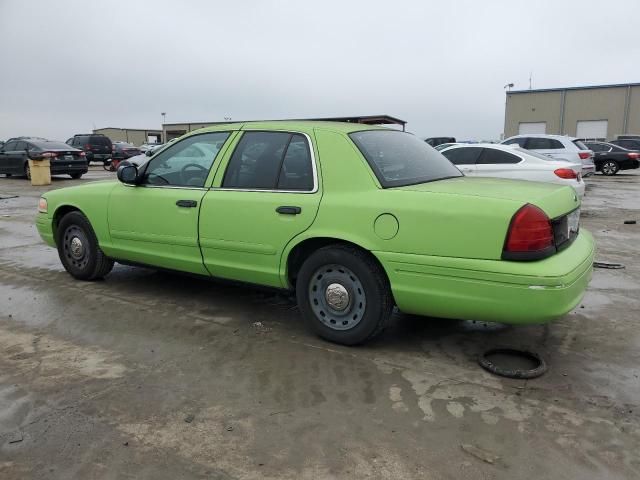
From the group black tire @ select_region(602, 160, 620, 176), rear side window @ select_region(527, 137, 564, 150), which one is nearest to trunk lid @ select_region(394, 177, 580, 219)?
rear side window @ select_region(527, 137, 564, 150)

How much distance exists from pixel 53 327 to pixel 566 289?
3.73 meters

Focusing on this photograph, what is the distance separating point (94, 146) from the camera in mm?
26734

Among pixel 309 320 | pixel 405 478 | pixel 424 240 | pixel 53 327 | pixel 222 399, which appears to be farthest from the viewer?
pixel 53 327

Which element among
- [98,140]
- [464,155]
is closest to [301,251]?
[464,155]

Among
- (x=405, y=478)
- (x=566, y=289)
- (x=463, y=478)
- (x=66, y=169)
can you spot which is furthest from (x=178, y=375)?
(x=66, y=169)

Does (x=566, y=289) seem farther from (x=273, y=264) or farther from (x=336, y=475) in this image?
(x=273, y=264)

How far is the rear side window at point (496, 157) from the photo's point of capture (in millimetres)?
9977

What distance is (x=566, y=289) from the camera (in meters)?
3.13

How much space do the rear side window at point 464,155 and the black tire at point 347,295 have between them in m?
7.19

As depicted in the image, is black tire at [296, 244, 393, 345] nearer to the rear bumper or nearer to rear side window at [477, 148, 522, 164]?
the rear bumper

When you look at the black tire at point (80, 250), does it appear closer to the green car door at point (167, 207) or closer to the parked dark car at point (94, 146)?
the green car door at point (167, 207)

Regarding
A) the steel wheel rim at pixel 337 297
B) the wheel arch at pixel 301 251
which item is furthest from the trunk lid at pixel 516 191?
the steel wheel rim at pixel 337 297

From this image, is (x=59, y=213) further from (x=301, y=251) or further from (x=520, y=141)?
(x=520, y=141)

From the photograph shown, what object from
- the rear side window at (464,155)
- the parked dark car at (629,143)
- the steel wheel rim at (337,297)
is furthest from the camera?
the parked dark car at (629,143)
